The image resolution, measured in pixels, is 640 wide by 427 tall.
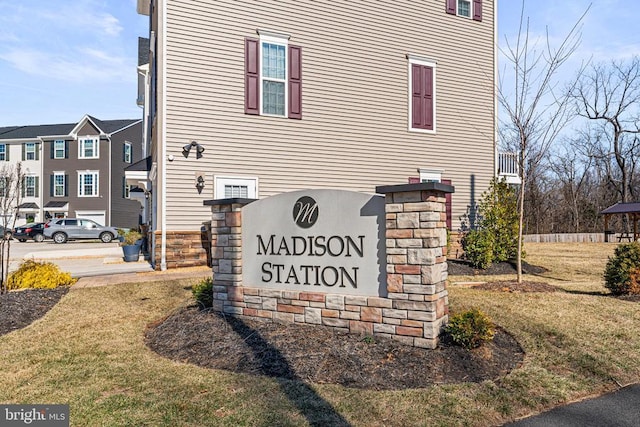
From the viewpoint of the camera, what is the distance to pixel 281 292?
601 centimetres

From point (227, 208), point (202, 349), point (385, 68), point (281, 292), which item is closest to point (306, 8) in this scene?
point (385, 68)

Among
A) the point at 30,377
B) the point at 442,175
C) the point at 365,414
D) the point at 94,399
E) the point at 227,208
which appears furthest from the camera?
the point at 442,175

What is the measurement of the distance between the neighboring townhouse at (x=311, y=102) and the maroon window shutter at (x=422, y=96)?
0.04 m

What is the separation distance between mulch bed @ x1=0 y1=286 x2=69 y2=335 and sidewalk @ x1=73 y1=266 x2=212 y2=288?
0.70 m

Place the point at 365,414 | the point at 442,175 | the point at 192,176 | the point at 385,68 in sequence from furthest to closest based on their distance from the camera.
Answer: the point at 442,175, the point at 385,68, the point at 192,176, the point at 365,414

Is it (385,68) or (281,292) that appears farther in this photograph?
(385,68)

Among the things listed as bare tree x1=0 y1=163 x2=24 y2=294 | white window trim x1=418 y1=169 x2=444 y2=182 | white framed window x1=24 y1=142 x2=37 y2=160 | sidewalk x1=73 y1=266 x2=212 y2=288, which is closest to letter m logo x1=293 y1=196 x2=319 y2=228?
sidewalk x1=73 y1=266 x2=212 y2=288

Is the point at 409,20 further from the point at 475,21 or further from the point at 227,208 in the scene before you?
the point at 227,208

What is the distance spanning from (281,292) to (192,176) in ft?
20.4

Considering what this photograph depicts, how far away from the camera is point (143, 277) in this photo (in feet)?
33.7

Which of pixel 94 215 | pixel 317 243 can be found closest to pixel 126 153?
pixel 94 215

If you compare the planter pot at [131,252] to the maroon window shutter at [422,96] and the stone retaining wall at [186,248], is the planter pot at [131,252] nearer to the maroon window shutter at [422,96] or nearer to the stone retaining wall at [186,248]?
the stone retaining wall at [186,248]

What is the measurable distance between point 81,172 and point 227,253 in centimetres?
3084

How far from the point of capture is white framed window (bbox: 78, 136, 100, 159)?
3291cm
